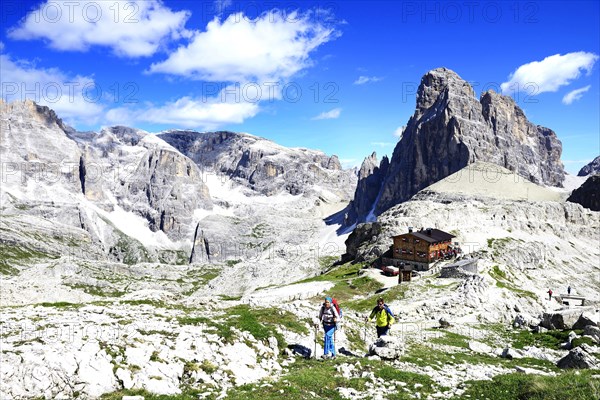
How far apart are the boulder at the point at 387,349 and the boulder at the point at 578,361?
9.97 metres

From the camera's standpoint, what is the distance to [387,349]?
22828mm

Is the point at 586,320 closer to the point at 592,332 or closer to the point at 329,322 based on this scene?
the point at 592,332

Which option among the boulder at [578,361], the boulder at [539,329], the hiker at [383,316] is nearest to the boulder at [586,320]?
the boulder at [539,329]

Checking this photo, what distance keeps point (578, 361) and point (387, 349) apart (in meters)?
11.2

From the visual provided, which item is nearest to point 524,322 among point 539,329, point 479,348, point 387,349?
point 539,329

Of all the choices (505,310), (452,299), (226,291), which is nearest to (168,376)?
(452,299)


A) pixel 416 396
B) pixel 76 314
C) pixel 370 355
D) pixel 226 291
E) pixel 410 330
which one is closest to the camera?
pixel 416 396

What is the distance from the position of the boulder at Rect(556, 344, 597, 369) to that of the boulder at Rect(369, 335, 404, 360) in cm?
997

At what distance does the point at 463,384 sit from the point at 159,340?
15039 millimetres

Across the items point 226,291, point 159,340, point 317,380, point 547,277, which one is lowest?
point 226,291

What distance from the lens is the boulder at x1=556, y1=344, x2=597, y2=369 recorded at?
2243cm

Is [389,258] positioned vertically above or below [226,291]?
above

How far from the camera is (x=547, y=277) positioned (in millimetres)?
123500

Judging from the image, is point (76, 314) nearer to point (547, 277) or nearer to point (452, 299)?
point (452, 299)
